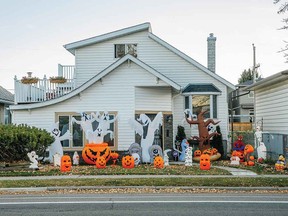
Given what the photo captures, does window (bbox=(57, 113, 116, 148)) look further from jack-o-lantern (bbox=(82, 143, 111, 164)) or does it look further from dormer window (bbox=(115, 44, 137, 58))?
dormer window (bbox=(115, 44, 137, 58))

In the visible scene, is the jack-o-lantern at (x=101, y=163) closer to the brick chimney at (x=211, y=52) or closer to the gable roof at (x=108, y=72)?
the gable roof at (x=108, y=72)

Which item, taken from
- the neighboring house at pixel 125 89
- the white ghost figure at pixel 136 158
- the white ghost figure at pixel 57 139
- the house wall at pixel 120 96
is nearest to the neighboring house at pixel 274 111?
the neighboring house at pixel 125 89

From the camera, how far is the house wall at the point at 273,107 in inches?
782

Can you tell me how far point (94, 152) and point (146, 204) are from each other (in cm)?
889

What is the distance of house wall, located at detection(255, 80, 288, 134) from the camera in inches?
782

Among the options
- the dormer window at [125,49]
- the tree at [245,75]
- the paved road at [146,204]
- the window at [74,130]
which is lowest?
the paved road at [146,204]

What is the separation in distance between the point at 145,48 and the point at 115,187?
13046 mm

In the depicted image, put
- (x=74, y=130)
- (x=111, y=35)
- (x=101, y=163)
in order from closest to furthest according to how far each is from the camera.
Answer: (x=101, y=163) → (x=74, y=130) → (x=111, y=35)

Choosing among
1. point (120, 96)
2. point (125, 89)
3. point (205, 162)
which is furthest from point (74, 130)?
point (205, 162)

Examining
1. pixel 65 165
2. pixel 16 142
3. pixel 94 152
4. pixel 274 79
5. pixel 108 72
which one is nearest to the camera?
pixel 65 165

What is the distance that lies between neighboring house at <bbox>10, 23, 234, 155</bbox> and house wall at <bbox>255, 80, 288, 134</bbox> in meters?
2.24

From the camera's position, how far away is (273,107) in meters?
21.7

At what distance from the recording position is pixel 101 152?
61.1ft

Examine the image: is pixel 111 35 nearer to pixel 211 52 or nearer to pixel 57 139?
pixel 211 52
